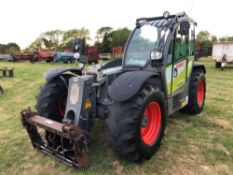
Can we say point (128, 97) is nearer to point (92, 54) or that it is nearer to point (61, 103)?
point (61, 103)

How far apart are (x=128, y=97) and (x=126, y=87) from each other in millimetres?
148

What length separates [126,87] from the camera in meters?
3.03

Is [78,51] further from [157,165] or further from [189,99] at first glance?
[189,99]

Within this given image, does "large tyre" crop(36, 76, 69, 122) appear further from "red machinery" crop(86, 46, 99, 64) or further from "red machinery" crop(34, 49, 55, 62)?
"red machinery" crop(34, 49, 55, 62)

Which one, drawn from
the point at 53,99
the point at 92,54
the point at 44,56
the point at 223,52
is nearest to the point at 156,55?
the point at 53,99

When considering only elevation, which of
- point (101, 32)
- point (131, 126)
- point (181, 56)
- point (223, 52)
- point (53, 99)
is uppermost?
point (101, 32)

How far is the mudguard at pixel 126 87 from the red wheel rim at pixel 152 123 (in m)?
0.52

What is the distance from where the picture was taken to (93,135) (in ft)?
14.1

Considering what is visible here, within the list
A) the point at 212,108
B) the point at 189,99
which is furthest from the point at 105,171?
the point at 212,108

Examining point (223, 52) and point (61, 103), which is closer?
point (61, 103)

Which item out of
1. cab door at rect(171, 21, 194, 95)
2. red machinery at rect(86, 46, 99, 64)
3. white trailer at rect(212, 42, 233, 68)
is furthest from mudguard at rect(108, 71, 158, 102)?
red machinery at rect(86, 46, 99, 64)

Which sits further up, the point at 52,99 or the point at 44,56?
the point at 44,56

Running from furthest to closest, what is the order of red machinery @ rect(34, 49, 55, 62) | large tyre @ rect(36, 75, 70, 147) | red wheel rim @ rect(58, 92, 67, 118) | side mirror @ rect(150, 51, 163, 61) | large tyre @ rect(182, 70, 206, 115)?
red machinery @ rect(34, 49, 55, 62), large tyre @ rect(182, 70, 206, 115), red wheel rim @ rect(58, 92, 67, 118), large tyre @ rect(36, 75, 70, 147), side mirror @ rect(150, 51, 163, 61)

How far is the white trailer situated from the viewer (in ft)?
58.4
